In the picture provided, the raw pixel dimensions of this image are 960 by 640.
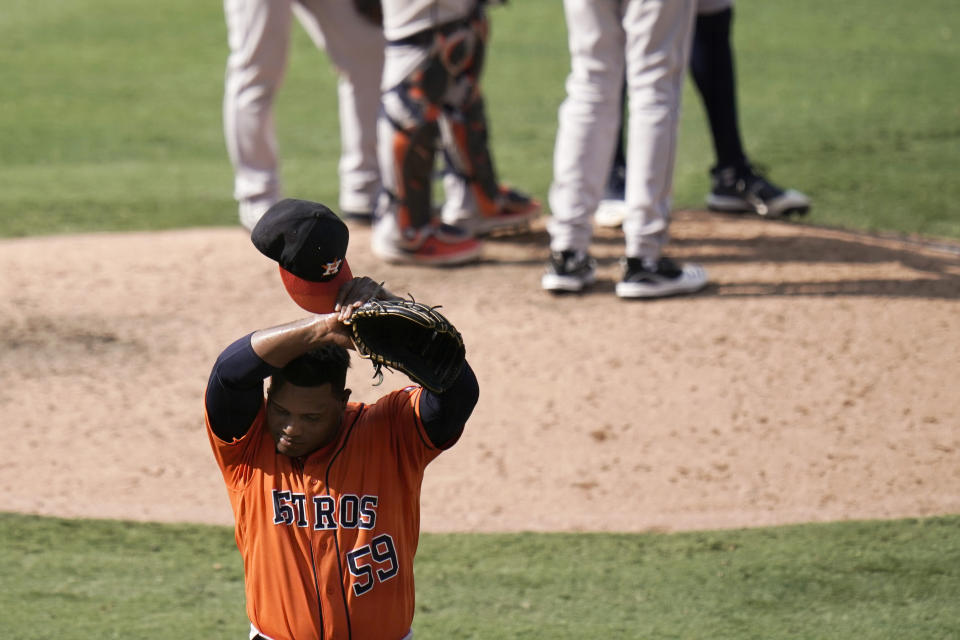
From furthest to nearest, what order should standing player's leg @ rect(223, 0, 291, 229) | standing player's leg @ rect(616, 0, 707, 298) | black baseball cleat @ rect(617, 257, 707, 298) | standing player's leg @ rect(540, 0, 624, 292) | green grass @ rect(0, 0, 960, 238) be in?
1. green grass @ rect(0, 0, 960, 238)
2. standing player's leg @ rect(223, 0, 291, 229)
3. black baseball cleat @ rect(617, 257, 707, 298)
4. standing player's leg @ rect(540, 0, 624, 292)
5. standing player's leg @ rect(616, 0, 707, 298)

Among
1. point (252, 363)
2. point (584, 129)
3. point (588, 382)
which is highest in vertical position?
point (252, 363)

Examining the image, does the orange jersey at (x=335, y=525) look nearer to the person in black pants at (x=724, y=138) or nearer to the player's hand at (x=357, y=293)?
the player's hand at (x=357, y=293)

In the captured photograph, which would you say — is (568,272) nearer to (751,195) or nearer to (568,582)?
(751,195)

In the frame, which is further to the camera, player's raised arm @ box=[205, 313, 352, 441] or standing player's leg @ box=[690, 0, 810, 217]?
standing player's leg @ box=[690, 0, 810, 217]

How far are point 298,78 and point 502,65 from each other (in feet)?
4.75

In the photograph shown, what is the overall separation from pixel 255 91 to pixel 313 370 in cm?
339

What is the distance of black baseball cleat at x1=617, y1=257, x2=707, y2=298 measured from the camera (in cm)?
501

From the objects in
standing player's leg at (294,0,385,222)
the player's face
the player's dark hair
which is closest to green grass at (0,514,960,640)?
the player's face

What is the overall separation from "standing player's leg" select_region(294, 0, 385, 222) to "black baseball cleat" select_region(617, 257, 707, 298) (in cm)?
158

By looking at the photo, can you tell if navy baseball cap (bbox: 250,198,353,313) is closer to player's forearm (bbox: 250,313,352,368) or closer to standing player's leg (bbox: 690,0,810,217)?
player's forearm (bbox: 250,313,352,368)

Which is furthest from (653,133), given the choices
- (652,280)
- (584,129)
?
(652,280)

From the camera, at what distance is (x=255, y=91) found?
219 inches

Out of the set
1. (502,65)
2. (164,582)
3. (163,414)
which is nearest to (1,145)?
(502,65)

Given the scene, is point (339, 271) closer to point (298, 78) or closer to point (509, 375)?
point (509, 375)
